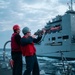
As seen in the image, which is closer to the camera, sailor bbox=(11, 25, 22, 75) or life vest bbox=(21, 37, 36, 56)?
life vest bbox=(21, 37, 36, 56)

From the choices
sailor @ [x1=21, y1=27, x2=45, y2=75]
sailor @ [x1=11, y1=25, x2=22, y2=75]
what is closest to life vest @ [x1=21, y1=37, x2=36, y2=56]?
sailor @ [x1=21, y1=27, x2=45, y2=75]

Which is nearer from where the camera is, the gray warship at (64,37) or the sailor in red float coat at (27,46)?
the sailor in red float coat at (27,46)

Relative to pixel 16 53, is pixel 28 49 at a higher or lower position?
higher

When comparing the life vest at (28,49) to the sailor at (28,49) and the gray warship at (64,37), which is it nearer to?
the sailor at (28,49)

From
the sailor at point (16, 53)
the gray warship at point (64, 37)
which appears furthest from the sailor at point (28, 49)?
the gray warship at point (64, 37)

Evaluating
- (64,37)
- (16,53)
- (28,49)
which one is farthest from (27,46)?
(64,37)

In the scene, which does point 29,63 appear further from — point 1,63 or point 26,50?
point 1,63

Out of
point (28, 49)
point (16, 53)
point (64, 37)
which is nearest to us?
point (28, 49)

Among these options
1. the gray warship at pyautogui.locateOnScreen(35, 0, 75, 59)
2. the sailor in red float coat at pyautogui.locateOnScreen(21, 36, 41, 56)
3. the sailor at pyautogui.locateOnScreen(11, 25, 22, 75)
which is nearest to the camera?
the sailor in red float coat at pyautogui.locateOnScreen(21, 36, 41, 56)

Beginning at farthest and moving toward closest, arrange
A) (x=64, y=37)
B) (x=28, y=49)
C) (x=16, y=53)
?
1. (x=64, y=37)
2. (x=16, y=53)
3. (x=28, y=49)

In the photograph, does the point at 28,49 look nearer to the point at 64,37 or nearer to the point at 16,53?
the point at 16,53

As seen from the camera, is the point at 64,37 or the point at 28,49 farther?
the point at 64,37

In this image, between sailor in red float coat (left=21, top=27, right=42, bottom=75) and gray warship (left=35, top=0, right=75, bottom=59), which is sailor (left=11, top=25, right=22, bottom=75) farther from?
gray warship (left=35, top=0, right=75, bottom=59)

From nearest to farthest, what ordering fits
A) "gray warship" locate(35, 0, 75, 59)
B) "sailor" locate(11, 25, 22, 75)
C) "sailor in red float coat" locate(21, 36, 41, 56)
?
"sailor in red float coat" locate(21, 36, 41, 56) → "sailor" locate(11, 25, 22, 75) → "gray warship" locate(35, 0, 75, 59)
